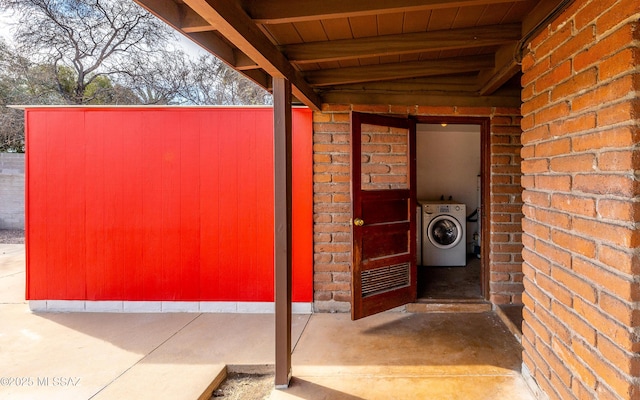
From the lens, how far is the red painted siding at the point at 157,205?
319 cm

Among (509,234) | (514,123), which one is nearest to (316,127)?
(514,123)

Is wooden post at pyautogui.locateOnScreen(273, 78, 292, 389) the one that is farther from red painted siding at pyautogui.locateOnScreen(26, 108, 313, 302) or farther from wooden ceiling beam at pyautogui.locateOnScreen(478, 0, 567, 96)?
wooden ceiling beam at pyautogui.locateOnScreen(478, 0, 567, 96)

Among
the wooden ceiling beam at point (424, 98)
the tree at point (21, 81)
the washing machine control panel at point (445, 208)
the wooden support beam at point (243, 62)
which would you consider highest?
the tree at point (21, 81)

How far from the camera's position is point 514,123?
3125 millimetres

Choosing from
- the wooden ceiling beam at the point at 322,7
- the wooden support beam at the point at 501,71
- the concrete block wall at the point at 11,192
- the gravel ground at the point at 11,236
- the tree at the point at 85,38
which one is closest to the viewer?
the wooden ceiling beam at the point at 322,7

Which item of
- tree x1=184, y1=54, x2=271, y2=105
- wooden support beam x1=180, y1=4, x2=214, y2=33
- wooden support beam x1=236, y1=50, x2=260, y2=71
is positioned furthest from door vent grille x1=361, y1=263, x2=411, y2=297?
tree x1=184, y1=54, x2=271, y2=105

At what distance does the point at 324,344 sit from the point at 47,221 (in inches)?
119

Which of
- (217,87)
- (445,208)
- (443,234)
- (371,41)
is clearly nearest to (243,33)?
(371,41)

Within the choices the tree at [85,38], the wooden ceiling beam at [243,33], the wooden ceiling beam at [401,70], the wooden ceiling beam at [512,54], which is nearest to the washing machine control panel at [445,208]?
the wooden ceiling beam at [512,54]

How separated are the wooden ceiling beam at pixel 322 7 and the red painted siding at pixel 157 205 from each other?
5.10 feet

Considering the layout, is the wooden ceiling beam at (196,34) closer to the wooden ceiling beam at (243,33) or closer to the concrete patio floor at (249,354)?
the wooden ceiling beam at (243,33)

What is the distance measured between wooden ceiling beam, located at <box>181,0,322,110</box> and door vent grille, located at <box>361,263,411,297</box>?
69.4 inches

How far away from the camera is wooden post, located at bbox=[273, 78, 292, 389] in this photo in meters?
2.07

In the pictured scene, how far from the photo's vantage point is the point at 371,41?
213cm
